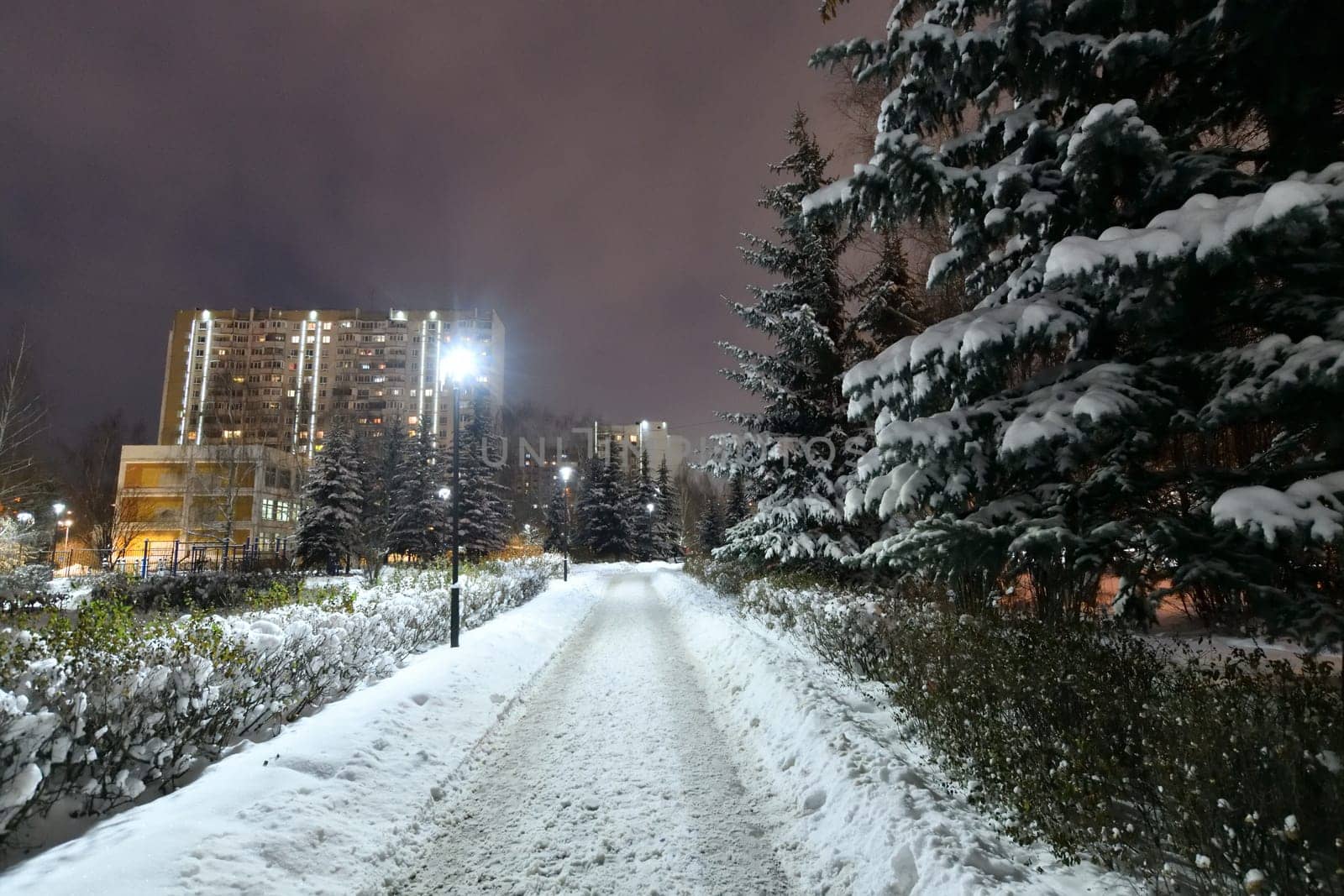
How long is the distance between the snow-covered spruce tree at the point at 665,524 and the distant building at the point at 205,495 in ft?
98.4

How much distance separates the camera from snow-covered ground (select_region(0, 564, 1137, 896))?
3090mm

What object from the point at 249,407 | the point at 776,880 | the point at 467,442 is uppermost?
the point at 249,407

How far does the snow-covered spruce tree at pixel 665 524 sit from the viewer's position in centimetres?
5622

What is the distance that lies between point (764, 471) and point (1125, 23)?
10.7 metres

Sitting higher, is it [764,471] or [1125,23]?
[1125,23]

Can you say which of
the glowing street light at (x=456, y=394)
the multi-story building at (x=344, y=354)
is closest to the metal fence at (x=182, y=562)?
the glowing street light at (x=456, y=394)

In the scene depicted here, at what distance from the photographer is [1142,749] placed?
3.22 meters

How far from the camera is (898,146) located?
468 cm

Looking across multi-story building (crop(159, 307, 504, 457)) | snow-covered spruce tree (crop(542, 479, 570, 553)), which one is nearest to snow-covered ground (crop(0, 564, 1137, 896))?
snow-covered spruce tree (crop(542, 479, 570, 553))

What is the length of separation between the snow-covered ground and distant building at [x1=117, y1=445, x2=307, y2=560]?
28.8m

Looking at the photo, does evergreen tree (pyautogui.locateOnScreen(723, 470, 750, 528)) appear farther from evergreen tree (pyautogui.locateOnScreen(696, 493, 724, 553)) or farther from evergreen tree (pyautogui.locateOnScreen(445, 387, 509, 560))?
evergreen tree (pyautogui.locateOnScreen(445, 387, 509, 560))

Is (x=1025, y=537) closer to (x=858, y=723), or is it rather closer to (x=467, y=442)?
(x=858, y=723)

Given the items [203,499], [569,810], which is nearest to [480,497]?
[203,499]

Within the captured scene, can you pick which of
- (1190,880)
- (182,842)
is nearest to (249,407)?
(182,842)
